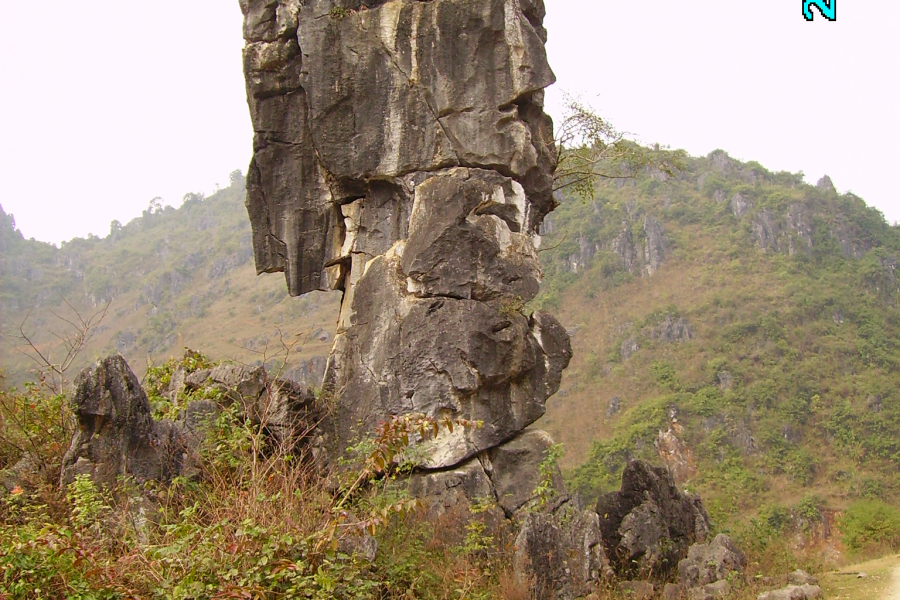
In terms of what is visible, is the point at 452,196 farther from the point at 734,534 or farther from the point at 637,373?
the point at 637,373

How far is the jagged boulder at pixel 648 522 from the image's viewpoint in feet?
29.6

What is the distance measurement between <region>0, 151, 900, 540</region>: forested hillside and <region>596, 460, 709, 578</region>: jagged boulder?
391 inches

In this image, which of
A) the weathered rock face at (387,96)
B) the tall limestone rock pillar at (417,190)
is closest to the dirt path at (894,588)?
the tall limestone rock pillar at (417,190)

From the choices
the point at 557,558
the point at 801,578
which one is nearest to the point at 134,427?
the point at 557,558

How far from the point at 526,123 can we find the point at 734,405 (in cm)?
1969

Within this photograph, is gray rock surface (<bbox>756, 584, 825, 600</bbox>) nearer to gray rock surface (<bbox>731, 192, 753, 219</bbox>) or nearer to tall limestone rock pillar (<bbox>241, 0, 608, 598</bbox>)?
tall limestone rock pillar (<bbox>241, 0, 608, 598</bbox>)

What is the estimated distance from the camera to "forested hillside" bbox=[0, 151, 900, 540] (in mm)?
24969

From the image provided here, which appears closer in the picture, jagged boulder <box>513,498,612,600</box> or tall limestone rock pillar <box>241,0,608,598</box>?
jagged boulder <box>513,498,612,600</box>

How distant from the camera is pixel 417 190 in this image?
9.55 meters

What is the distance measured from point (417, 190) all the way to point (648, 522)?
4.21 meters

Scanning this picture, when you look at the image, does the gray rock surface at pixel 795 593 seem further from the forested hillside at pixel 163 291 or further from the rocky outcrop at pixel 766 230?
the rocky outcrop at pixel 766 230

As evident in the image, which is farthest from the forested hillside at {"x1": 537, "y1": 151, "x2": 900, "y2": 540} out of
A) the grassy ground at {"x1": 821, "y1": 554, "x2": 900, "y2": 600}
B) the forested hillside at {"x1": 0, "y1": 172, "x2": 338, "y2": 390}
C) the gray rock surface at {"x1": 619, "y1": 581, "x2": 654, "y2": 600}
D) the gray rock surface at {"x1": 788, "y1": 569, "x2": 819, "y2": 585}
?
the gray rock surface at {"x1": 619, "y1": 581, "x2": 654, "y2": 600}

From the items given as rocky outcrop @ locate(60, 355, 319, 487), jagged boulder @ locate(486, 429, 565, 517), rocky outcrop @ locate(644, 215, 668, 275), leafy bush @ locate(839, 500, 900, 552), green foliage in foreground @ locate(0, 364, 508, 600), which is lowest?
leafy bush @ locate(839, 500, 900, 552)

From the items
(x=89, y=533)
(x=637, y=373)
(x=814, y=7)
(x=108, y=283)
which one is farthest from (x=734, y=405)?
(x=108, y=283)
